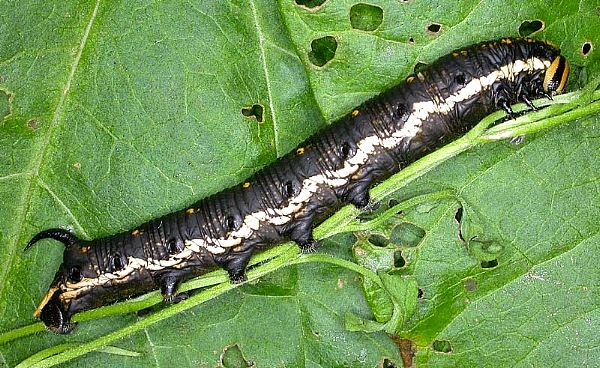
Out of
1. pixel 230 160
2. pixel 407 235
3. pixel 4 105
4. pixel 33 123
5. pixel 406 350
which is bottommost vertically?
pixel 406 350

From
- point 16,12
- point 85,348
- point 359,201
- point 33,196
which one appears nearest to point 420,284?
point 359,201

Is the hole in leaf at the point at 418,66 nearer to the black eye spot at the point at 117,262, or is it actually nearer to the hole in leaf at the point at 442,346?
the hole in leaf at the point at 442,346

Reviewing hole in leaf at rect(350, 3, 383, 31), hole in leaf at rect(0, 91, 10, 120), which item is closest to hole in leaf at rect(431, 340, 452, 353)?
hole in leaf at rect(350, 3, 383, 31)

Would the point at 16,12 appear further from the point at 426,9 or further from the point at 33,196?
the point at 426,9

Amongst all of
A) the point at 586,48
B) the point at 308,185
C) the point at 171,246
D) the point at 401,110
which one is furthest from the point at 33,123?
the point at 586,48

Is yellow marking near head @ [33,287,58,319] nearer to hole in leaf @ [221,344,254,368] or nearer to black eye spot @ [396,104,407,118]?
hole in leaf @ [221,344,254,368]

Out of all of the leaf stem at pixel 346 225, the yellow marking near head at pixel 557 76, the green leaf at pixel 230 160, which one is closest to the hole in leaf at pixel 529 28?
the green leaf at pixel 230 160

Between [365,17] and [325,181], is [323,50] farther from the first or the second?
[325,181]
